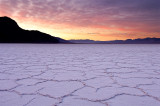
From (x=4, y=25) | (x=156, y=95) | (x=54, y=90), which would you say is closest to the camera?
(x=156, y=95)

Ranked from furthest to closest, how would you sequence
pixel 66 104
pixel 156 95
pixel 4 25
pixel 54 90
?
pixel 4 25 < pixel 54 90 < pixel 156 95 < pixel 66 104

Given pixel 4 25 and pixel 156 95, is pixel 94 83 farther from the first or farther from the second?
pixel 4 25

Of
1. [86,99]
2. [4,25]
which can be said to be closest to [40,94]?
[86,99]

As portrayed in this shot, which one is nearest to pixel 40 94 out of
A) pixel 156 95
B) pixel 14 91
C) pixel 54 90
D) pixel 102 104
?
pixel 54 90

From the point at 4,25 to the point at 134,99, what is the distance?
41.9m

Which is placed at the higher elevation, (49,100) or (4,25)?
(4,25)

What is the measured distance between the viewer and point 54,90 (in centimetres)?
121

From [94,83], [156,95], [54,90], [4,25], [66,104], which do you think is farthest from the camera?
[4,25]

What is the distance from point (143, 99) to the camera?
103 centimetres

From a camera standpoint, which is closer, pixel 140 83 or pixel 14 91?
pixel 14 91

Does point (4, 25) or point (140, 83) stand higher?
point (4, 25)

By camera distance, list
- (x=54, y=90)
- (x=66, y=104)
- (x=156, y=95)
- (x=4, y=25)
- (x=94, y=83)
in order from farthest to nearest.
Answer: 1. (x=4, y=25)
2. (x=94, y=83)
3. (x=54, y=90)
4. (x=156, y=95)
5. (x=66, y=104)

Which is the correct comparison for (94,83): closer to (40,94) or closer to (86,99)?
(86,99)

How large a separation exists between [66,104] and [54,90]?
0.30 metres
